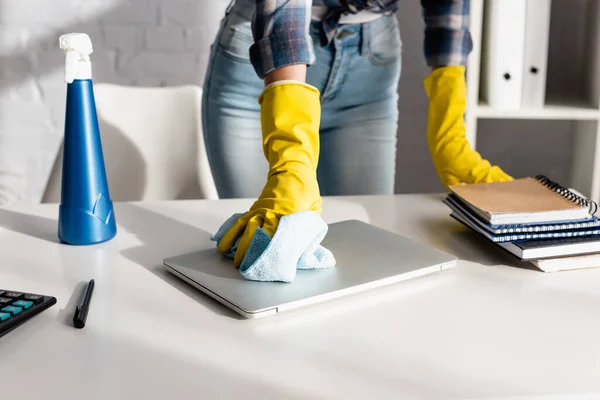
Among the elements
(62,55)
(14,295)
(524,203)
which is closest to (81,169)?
(14,295)

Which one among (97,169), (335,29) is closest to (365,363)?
(97,169)

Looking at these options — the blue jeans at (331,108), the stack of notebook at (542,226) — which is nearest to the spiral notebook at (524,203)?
the stack of notebook at (542,226)

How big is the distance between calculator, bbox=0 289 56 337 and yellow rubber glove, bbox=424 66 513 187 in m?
0.79

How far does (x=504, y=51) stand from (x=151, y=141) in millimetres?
949

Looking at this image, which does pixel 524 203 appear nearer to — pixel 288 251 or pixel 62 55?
pixel 288 251

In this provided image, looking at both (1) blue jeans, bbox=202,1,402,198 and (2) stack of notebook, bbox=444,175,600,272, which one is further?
(1) blue jeans, bbox=202,1,402,198

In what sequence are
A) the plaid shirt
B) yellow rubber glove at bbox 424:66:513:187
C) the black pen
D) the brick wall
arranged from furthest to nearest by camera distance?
the brick wall, yellow rubber glove at bbox 424:66:513:187, the plaid shirt, the black pen

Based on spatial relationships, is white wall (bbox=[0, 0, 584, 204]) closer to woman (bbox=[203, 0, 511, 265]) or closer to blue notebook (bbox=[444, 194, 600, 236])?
woman (bbox=[203, 0, 511, 265])

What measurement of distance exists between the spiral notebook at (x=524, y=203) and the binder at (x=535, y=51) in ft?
2.72

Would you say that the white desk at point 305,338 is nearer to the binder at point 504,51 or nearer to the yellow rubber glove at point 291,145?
the yellow rubber glove at point 291,145

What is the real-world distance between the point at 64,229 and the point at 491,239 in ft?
1.93

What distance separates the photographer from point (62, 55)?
2148 mm

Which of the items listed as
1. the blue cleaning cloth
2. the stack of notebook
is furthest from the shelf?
the blue cleaning cloth

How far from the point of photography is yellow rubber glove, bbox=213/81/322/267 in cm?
94
